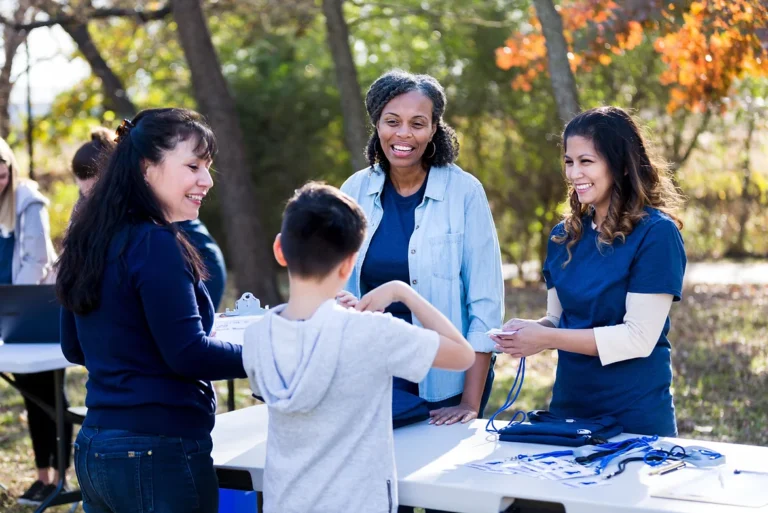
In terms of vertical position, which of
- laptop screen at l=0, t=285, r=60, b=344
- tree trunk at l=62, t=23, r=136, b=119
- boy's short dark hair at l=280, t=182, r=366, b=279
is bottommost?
laptop screen at l=0, t=285, r=60, b=344

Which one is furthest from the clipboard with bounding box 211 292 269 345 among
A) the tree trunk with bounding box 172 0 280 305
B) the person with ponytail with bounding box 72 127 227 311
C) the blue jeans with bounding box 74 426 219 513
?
the tree trunk with bounding box 172 0 280 305

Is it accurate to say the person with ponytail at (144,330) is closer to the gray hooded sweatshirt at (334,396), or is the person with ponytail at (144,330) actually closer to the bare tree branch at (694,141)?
the gray hooded sweatshirt at (334,396)

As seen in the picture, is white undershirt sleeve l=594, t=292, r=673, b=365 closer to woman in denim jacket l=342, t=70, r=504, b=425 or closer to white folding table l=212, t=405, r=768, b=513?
white folding table l=212, t=405, r=768, b=513

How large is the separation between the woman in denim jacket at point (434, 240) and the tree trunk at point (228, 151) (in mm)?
7052

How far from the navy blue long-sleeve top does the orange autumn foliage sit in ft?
15.6

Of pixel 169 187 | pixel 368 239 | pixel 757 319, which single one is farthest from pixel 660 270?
pixel 757 319

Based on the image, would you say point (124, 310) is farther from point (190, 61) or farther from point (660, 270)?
point (190, 61)

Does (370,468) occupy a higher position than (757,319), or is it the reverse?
(370,468)

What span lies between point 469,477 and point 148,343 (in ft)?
2.91

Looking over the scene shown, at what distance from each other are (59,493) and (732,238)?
41.6 feet

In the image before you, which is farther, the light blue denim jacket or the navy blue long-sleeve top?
the light blue denim jacket

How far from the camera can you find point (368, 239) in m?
3.34

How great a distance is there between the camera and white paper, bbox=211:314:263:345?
2.85 metres

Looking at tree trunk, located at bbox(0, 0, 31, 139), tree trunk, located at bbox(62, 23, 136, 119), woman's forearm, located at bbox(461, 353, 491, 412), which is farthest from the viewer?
tree trunk, located at bbox(62, 23, 136, 119)
